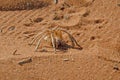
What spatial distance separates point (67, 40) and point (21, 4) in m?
1.48

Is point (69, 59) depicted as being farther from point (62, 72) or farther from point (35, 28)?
point (35, 28)

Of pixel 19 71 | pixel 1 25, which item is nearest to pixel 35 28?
pixel 1 25

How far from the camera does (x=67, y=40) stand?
559cm

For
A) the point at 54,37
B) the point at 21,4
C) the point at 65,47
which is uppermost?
the point at 21,4

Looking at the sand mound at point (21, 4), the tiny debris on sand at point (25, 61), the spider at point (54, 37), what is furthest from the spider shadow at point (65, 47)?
the sand mound at point (21, 4)

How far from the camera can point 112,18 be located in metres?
6.06

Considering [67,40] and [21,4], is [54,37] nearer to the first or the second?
[67,40]

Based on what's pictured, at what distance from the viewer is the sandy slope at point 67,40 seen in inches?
173

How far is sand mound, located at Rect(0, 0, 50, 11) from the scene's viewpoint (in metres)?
6.64

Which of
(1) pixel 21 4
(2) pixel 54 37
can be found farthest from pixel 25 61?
(1) pixel 21 4

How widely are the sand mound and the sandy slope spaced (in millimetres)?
101

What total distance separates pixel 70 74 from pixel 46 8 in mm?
2450

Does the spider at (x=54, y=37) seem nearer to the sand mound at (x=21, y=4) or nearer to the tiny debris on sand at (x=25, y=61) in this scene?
the tiny debris on sand at (x=25, y=61)

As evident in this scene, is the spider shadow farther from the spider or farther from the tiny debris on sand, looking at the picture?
the tiny debris on sand
